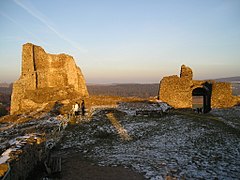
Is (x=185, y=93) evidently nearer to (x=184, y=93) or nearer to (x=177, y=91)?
(x=184, y=93)

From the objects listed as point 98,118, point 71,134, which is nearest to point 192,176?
point 71,134

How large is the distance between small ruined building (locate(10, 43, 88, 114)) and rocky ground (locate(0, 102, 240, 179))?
10.3 metres

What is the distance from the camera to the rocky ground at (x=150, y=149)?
314 inches

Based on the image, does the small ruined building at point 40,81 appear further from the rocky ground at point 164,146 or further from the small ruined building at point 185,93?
the small ruined building at point 185,93

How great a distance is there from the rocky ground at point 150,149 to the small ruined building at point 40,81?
10.3m

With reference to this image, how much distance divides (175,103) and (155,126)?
10987 mm

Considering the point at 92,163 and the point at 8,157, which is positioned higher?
the point at 8,157

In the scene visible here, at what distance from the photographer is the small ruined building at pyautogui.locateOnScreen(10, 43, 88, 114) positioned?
25.0m

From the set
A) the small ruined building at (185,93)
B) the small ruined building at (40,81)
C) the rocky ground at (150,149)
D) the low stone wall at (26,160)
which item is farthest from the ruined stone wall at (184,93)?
the low stone wall at (26,160)

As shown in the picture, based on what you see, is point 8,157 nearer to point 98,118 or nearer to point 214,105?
point 98,118

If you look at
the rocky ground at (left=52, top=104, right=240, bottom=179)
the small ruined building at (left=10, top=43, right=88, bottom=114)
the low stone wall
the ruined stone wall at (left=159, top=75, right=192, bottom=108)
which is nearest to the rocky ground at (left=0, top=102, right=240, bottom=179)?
the rocky ground at (left=52, top=104, right=240, bottom=179)

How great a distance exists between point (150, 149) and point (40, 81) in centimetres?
2122

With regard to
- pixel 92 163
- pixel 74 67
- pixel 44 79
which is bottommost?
pixel 92 163

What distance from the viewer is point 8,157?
645 cm
